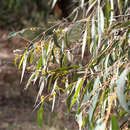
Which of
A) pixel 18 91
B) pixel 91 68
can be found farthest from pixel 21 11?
pixel 91 68

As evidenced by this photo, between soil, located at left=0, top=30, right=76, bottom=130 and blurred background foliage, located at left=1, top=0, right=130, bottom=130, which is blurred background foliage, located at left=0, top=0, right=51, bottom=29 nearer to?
soil, located at left=0, top=30, right=76, bottom=130

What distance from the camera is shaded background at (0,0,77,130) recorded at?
413 centimetres

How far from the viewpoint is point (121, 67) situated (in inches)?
61.6

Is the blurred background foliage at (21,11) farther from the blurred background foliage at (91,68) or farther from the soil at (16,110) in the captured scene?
the blurred background foliage at (91,68)

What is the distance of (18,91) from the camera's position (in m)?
6.27

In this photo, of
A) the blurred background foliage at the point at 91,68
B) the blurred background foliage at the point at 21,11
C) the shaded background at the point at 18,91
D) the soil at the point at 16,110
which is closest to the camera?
the blurred background foliage at the point at 91,68

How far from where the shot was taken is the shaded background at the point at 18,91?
4.13 metres

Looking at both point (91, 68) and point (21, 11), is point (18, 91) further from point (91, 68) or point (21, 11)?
point (91, 68)

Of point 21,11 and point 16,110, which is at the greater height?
point 21,11

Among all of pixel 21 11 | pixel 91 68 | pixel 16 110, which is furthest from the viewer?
pixel 21 11

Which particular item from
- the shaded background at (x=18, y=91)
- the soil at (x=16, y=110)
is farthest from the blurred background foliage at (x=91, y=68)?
the soil at (x=16, y=110)

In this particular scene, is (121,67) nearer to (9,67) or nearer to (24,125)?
(24,125)

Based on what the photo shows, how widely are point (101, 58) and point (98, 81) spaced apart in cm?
21

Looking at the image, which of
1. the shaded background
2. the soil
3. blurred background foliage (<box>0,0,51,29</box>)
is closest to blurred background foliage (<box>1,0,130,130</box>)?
the shaded background
